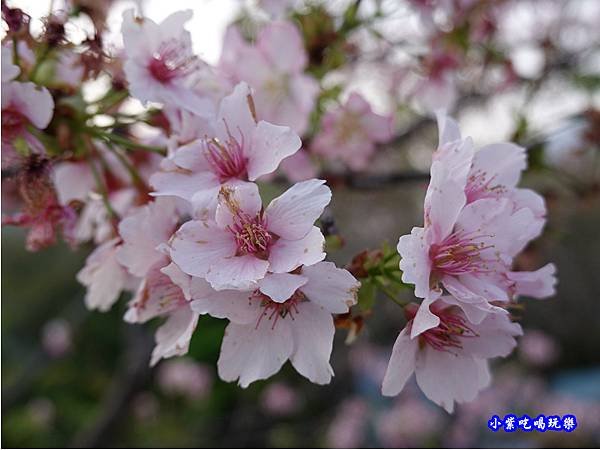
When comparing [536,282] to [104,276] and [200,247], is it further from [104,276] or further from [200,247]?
[104,276]

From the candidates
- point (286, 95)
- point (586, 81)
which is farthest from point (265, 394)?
point (286, 95)

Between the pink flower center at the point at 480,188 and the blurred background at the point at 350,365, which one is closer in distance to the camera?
the pink flower center at the point at 480,188

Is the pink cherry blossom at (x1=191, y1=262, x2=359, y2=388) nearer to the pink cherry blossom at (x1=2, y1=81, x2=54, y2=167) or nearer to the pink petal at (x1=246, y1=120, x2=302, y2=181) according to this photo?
the pink petal at (x1=246, y1=120, x2=302, y2=181)

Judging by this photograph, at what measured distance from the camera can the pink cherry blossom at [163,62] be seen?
0.70 meters

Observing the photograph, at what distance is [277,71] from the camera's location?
1.08 m

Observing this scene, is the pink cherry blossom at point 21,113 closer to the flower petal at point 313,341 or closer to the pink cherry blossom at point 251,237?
the pink cherry blossom at point 251,237

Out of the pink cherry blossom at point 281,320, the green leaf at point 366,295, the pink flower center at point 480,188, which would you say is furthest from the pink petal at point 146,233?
the pink flower center at point 480,188

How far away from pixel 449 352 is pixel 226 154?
32cm

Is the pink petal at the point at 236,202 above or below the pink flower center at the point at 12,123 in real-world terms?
below

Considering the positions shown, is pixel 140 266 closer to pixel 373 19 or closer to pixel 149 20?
pixel 149 20

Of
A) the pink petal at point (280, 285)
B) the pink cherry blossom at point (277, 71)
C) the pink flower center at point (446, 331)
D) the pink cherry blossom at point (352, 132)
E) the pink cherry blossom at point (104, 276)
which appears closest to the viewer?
the pink petal at point (280, 285)

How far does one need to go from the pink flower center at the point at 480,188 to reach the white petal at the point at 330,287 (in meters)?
0.19

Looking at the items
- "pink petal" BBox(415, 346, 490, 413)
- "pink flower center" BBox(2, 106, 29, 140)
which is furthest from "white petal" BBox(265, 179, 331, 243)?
"pink flower center" BBox(2, 106, 29, 140)

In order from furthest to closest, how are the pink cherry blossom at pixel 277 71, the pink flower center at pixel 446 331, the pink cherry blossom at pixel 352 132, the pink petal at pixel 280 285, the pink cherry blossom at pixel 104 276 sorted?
the pink cherry blossom at pixel 352 132, the pink cherry blossom at pixel 277 71, the pink cherry blossom at pixel 104 276, the pink flower center at pixel 446 331, the pink petal at pixel 280 285
